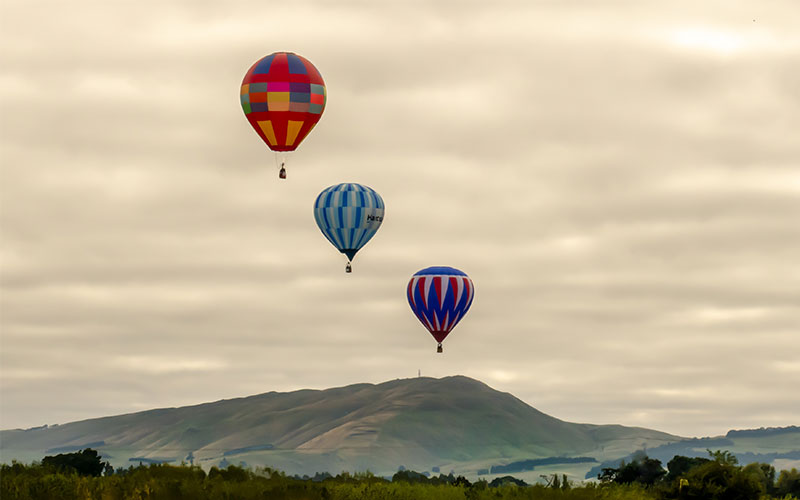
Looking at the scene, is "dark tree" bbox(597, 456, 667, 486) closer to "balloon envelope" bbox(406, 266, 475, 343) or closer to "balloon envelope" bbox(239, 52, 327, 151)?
"balloon envelope" bbox(406, 266, 475, 343)

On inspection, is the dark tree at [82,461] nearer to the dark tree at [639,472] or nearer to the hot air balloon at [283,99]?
the hot air balloon at [283,99]

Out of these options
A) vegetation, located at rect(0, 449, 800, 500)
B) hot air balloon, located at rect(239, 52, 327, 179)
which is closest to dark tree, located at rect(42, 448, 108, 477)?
hot air balloon, located at rect(239, 52, 327, 179)

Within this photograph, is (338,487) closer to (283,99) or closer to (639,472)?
(639,472)

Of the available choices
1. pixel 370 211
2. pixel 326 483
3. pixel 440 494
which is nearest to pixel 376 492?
pixel 440 494

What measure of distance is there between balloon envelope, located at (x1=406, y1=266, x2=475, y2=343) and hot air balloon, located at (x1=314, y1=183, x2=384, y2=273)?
32.7 feet

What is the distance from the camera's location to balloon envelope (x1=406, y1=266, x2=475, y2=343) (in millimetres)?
109188

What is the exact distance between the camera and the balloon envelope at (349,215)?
10125 centimetres

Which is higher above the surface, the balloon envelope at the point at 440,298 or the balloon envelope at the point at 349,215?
the balloon envelope at the point at 349,215

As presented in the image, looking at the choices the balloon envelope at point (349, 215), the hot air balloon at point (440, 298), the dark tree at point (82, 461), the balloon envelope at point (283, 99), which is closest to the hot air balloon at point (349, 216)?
the balloon envelope at point (349, 215)

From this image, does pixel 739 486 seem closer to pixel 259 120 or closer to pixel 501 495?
pixel 501 495

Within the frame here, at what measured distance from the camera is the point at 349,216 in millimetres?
102062

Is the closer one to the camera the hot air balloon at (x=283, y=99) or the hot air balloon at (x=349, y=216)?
the hot air balloon at (x=283, y=99)

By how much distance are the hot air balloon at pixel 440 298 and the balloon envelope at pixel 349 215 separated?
32.4 feet

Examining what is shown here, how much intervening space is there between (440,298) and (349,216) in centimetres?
1342
